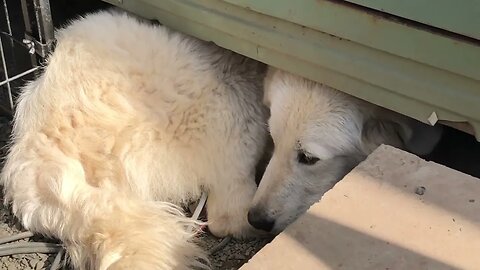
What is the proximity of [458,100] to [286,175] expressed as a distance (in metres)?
0.69

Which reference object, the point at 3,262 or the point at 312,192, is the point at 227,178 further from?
the point at 3,262

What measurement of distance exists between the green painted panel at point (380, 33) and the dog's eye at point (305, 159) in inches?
18.5

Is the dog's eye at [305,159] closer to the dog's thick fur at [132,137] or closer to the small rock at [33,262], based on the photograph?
the dog's thick fur at [132,137]

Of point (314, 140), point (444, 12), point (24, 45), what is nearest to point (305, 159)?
point (314, 140)

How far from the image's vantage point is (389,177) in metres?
2.06

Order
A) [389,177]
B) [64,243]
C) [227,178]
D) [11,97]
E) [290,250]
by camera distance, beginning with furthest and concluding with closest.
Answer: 1. [11,97]
2. [227,178]
3. [64,243]
4. [389,177]
5. [290,250]

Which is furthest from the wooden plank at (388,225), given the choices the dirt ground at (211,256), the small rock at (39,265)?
the small rock at (39,265)

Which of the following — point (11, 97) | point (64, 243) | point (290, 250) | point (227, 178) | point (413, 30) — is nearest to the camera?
point (290, 250)

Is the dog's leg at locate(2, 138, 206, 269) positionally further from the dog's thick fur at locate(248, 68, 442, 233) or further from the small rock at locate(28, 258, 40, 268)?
the dog's thick fur at locate(248, 68, 442, 233)

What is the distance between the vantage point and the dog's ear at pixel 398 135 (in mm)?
2633

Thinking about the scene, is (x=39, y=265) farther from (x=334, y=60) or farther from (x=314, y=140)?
(x=334, y=60)

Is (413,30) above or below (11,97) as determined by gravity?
above

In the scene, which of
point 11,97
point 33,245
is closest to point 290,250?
point 33,245

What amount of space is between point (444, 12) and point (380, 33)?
25 cm
